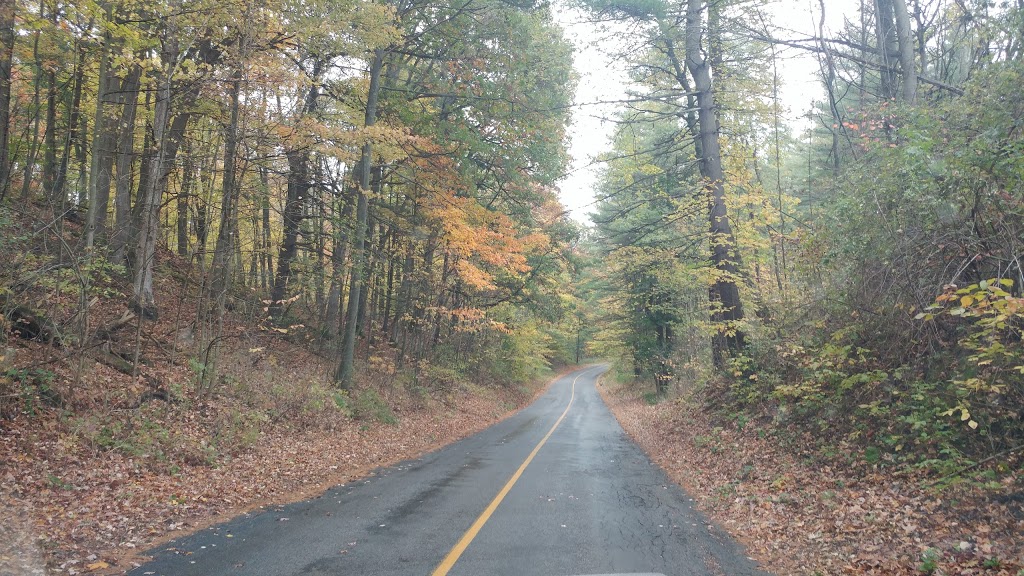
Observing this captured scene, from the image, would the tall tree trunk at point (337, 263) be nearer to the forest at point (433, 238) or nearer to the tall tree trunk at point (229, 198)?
the forest at point (433, 238)

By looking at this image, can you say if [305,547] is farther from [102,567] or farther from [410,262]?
[410,262]

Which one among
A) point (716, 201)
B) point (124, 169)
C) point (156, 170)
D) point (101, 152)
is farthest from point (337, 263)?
point (716, 201)

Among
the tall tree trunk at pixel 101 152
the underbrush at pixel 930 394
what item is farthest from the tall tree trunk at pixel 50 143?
the underbrush at pixel 930 394

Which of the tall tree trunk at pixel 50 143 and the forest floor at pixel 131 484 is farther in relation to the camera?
the tall tree trunk at pixel 50 143

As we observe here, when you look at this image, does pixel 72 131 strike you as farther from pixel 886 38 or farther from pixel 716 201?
pixel 886 38

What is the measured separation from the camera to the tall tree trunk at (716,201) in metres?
13.5

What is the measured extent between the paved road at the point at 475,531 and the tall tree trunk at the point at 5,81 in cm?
850

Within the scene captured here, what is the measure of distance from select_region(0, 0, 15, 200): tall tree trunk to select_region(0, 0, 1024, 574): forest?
83 millimetres

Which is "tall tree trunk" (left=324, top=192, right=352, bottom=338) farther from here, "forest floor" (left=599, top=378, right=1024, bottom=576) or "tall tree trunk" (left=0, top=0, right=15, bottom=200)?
"forest floor" (left=599, top=378, right=1024, bottom=576)

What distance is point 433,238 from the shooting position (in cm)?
1773

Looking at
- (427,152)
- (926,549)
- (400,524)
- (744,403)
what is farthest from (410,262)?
(926,549)

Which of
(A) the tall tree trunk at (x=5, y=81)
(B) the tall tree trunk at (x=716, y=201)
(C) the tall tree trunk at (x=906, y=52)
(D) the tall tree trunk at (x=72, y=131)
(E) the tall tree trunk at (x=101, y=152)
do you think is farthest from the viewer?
(B) the tall tree trunk at (x=716, y=201)

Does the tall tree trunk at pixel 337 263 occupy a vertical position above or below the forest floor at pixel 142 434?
above

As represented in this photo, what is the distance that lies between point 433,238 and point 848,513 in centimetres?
1361
